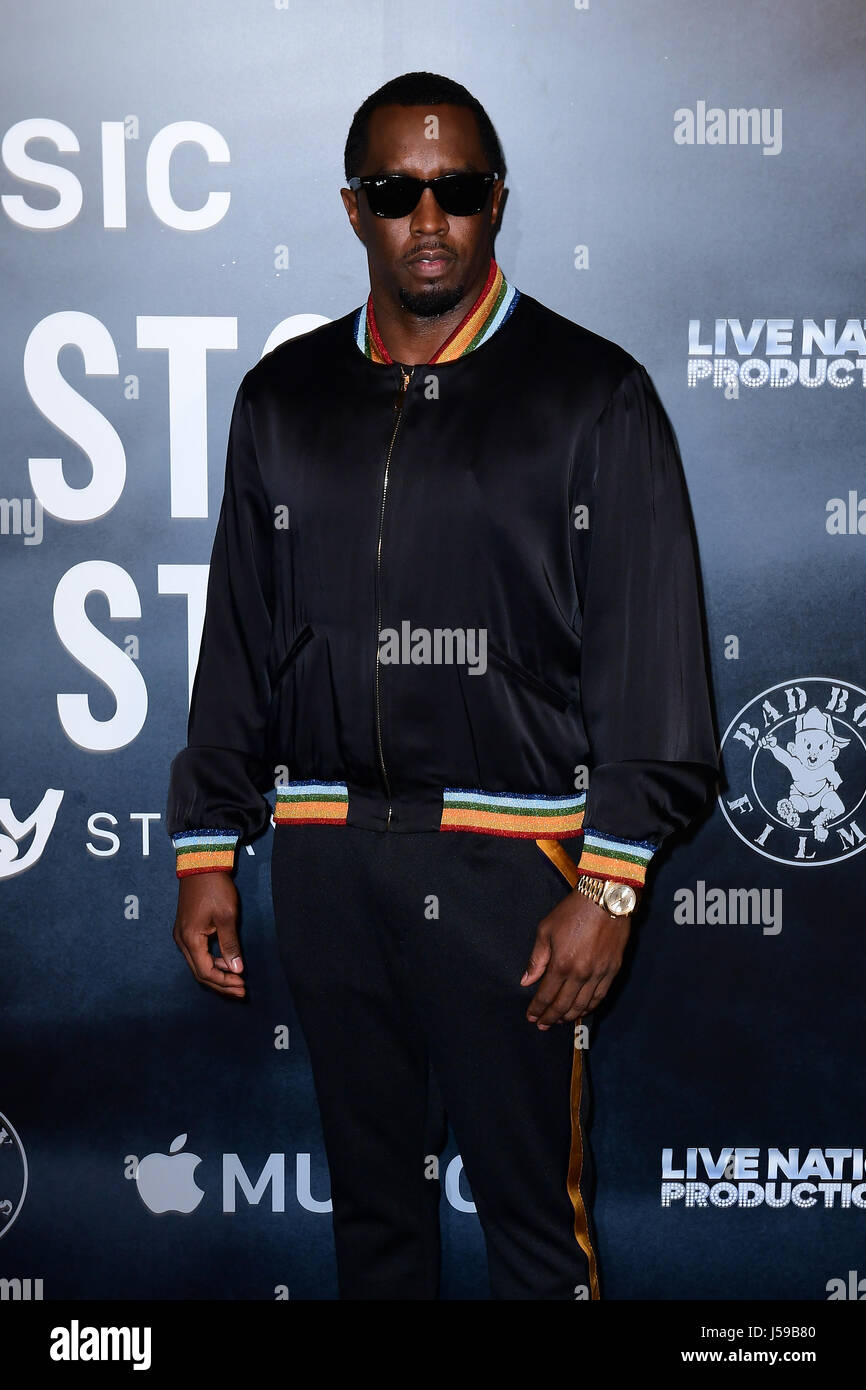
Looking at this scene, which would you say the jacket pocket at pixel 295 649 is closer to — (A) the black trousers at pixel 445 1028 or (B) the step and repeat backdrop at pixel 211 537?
(A) the black trousers at pixel 445 1028

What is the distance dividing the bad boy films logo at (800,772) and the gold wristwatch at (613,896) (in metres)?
0.66

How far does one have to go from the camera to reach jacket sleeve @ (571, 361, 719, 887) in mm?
1528

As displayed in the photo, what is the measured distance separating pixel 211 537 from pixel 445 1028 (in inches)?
36.6

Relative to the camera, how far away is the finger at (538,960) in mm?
1548

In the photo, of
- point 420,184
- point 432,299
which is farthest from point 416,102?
point 432,299

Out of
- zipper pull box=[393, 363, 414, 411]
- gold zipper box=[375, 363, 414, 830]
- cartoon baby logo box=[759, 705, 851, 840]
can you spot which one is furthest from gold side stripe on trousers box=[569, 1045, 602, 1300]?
zipper pull box=[393, 363, 414, 411]

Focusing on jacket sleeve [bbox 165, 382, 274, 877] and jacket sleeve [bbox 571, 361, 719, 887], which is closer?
jacket sleeve [bbox 571, 361, 719, 887]

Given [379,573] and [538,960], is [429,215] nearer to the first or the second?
[379,573]

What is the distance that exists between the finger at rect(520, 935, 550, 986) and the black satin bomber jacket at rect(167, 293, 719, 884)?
0.12 meters

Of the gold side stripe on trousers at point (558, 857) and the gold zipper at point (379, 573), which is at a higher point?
the gold zipper at point (379, 573)

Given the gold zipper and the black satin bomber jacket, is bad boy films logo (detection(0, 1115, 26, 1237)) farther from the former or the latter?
the gold zipper

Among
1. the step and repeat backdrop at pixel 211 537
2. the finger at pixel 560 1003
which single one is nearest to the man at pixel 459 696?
the finger at pixel 560 1003

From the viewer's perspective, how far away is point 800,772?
211 cm
